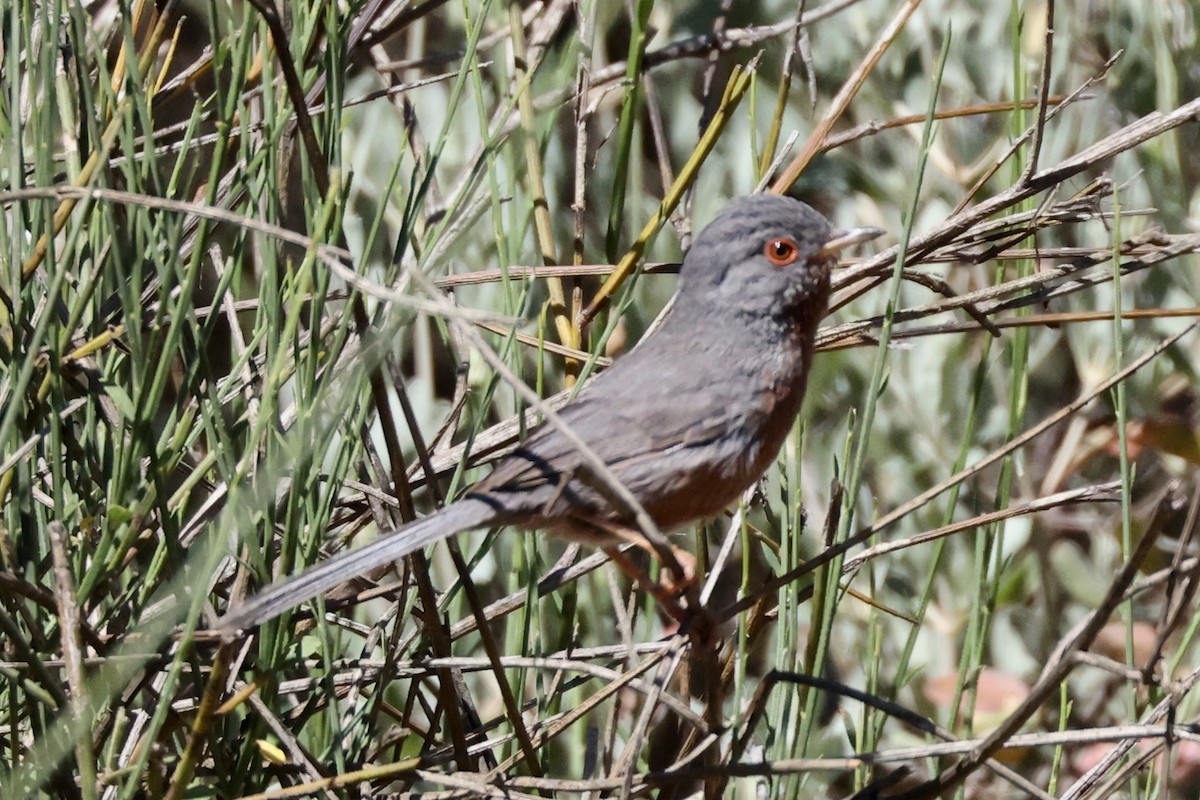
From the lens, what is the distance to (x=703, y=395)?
3.05 metres

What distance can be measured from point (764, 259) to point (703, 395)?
14.2 inches

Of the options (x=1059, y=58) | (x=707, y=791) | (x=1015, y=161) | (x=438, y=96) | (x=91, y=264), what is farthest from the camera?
(x=438, y=96)

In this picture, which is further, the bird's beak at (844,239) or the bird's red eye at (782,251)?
the bird's red eye at (782,251)

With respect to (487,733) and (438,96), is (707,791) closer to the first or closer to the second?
(487,733)

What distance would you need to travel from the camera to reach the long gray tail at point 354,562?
6.72 ft

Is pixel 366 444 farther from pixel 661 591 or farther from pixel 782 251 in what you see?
pixel 782 251

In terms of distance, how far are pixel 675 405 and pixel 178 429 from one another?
1116 mm

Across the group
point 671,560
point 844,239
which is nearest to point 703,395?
point 844,239

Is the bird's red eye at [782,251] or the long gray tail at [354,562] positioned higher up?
the bird's red eye at [782,251]

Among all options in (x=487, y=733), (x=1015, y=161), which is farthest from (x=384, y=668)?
(x=1015, y=161)

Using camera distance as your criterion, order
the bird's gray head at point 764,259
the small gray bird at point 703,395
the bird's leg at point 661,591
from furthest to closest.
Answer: the bird's gray head at point 764,259, the small gray bird at point 703,395, the bird's leg at point 661,591

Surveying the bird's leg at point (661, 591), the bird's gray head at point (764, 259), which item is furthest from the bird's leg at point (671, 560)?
the bird's gray head at point (764, 259)

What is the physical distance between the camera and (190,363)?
233cm

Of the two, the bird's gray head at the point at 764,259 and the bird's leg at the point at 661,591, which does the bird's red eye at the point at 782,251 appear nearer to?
the bird's gray head at the point at 764,259
